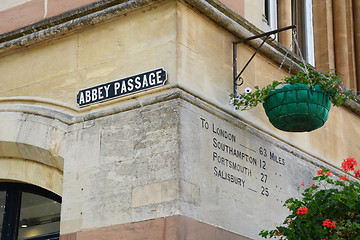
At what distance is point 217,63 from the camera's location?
28.8 feet

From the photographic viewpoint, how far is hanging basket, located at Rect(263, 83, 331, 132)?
830 centimetres

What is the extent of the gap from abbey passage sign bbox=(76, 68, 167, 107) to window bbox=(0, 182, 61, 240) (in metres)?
1.27

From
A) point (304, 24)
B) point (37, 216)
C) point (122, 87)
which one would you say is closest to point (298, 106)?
point (122, 87)

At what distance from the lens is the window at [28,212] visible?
9.18 m

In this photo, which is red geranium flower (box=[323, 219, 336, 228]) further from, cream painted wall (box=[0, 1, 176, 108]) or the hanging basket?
cream painted wall (box=[0, 1, 176, 108])

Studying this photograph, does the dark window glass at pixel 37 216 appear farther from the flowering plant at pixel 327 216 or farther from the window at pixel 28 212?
the flowering plant at pixel 327 216

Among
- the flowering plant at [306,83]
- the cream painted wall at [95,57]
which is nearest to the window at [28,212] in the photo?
the cream painted wall at [95,57]

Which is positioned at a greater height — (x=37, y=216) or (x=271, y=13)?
(x=271, y=13)

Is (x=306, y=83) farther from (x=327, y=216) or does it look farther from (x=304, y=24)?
(x=304, y=24)

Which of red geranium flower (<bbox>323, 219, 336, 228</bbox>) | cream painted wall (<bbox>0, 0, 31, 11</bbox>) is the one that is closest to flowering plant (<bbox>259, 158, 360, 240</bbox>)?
red geranium flower (<bbox>323, 219, 336, 228</bbox>)

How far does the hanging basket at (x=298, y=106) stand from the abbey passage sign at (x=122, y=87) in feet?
3.92

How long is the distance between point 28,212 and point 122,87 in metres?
2.04

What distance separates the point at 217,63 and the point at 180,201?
1.83m

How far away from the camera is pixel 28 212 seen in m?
9.44
